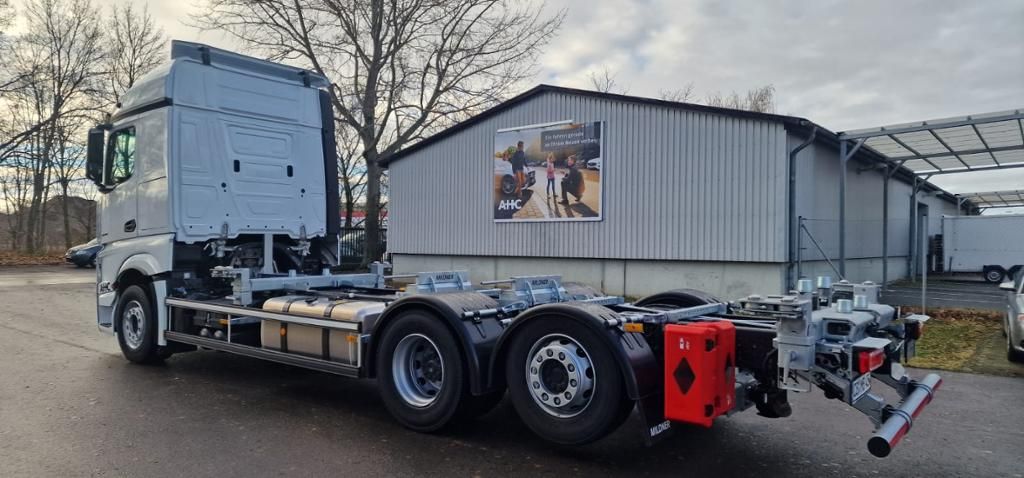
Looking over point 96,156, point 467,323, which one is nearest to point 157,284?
point 96,156

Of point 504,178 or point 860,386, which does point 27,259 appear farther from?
point 860,386

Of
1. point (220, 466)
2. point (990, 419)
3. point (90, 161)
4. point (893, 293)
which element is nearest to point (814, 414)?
point (990, 419)

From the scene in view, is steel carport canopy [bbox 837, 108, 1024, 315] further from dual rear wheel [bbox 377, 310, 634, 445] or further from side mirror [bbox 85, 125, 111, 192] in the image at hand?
side mirror [bbox 85, 125, 111, 192]

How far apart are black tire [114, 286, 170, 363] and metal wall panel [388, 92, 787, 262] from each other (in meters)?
10.8

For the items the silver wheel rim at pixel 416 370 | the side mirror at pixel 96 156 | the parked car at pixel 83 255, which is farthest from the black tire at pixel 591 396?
the parked car at pixel 83 255

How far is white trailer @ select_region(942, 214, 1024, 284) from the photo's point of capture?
23094 mm

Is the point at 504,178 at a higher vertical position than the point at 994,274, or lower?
higher

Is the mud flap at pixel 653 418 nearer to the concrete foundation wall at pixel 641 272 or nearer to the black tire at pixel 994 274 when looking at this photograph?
the concrete foundation wall at pixel 641 272

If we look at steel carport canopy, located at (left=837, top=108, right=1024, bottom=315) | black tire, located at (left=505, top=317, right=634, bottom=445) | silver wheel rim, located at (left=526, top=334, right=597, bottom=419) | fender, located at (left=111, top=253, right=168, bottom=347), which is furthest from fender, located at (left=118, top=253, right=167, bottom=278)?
steel carport canopy, located at (left=837, top=108, right=1024, bottom=315)

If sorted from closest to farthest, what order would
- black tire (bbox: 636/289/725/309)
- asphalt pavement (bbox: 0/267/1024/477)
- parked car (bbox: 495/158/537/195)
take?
asphalt pavement (bbox: 0/267/1024/477) < black tire (bbox: 636/289/725/309) < parked car (bbox: 495/158/537/195)

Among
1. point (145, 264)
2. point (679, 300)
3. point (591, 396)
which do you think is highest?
point (145, 264)

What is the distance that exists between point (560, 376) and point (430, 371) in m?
1.24

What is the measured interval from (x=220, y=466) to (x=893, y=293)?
17.8 metres

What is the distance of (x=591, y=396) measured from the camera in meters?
4.48
